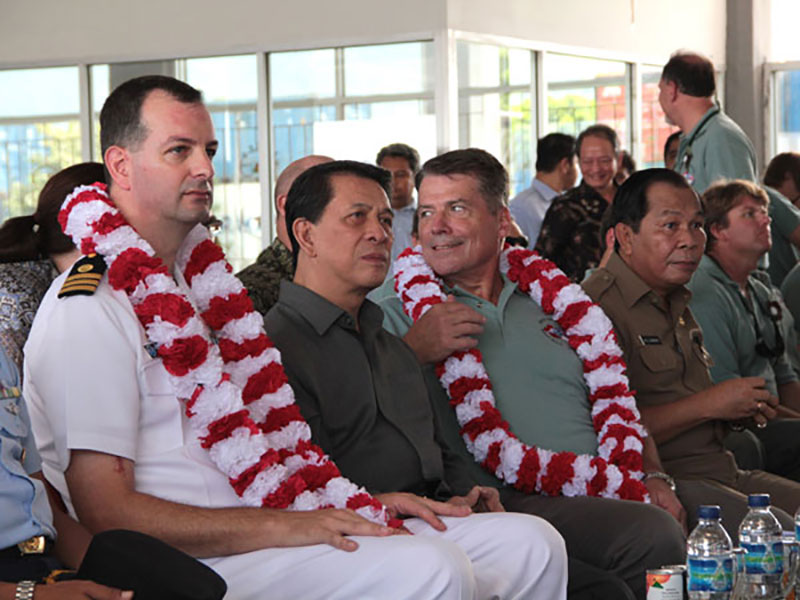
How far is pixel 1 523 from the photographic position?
2254 mm

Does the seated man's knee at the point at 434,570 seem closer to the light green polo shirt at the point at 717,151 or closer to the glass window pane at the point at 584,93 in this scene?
the light green polo shirt at the point at 717,151

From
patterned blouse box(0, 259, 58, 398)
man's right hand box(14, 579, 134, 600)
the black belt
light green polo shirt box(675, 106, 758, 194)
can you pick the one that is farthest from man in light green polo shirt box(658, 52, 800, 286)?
man's right hand box(14, 579, 134, 600)

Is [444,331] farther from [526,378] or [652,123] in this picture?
[652,123]

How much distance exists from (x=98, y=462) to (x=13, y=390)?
0.21 meters

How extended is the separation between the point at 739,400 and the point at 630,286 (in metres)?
0.49

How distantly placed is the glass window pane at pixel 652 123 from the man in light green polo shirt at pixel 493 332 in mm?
6950

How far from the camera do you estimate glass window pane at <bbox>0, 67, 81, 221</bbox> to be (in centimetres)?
913

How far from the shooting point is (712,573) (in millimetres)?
2605

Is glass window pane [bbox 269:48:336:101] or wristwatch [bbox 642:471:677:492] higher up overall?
glass window pane [bbox 269:48:336:101]

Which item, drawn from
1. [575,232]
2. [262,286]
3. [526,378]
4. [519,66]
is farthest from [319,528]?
[519,66]

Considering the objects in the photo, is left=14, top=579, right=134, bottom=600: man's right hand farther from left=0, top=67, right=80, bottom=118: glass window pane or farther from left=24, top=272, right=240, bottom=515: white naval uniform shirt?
left=0, top=67, right=80, bottom=118: glass window pane

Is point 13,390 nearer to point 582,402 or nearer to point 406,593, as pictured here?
point 406,593

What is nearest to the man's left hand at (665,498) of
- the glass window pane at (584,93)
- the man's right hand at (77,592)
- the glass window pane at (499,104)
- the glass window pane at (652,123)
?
the man's right hand at (77,592)

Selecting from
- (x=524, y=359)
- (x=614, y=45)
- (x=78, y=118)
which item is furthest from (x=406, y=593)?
(x=614, y=45)
